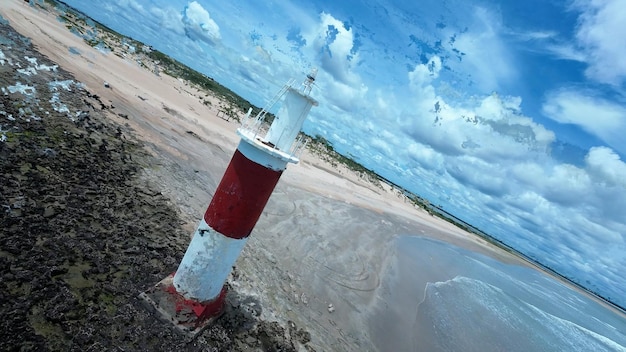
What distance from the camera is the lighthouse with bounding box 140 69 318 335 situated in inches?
195

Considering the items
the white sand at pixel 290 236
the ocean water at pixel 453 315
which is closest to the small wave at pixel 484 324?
the ocean water at pixel 453 315

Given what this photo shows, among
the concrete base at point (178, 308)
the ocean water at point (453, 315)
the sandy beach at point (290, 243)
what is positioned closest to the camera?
the concrete base at point (178, 308)

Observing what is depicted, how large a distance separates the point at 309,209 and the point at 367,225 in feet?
18.4

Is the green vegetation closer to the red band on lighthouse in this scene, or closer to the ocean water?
the ocean water

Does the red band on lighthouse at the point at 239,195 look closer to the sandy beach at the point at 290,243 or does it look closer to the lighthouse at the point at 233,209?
the lighthouse at the point at 233,209

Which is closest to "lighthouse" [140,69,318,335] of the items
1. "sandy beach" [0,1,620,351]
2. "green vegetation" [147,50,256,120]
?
"sandy beach" [0,1,620,351]

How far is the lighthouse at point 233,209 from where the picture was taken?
16.2 ft

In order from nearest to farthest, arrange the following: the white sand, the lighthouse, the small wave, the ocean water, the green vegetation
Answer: the lighthouse < the white sand < the ocean water < the small wave < the green vegetation

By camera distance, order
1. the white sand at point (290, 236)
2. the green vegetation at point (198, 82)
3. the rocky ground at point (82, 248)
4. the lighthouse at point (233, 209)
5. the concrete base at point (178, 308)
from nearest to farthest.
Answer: the rocky ground at point (82, 248), the lighthouse at point (233, 209), the concrete base at point (178, 308), the white sand at point (290, 236), the green vegetation at point (198, 82)

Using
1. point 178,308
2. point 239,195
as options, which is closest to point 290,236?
point 178,308

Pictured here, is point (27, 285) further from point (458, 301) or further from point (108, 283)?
point (458, 301)

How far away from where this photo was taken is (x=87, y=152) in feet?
31.1

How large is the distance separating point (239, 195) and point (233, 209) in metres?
0.23

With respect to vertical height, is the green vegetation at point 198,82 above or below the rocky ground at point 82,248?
above
